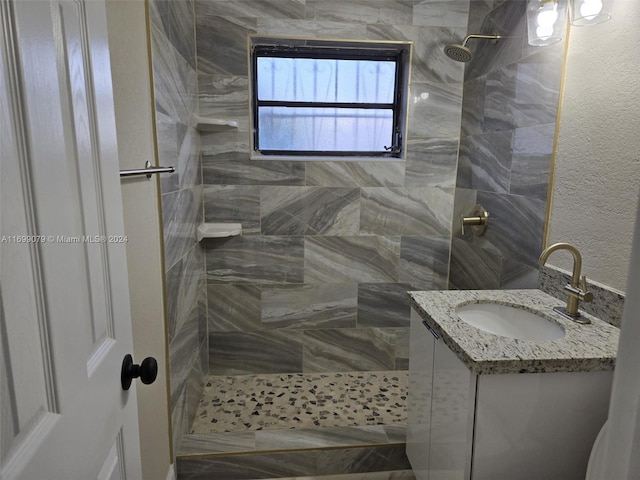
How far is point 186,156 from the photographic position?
1.98 m

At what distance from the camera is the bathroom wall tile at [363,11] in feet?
7.35

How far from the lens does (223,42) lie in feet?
7.30

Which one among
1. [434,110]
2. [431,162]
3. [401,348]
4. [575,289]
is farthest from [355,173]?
[575,289]

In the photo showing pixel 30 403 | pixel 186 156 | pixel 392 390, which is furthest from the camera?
pixel 392 390

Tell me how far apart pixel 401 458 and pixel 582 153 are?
1451 mm

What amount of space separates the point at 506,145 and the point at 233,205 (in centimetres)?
145

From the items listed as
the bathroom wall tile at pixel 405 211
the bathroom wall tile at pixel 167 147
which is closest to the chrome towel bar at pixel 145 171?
the bathroom wall tile at pixel 167 147

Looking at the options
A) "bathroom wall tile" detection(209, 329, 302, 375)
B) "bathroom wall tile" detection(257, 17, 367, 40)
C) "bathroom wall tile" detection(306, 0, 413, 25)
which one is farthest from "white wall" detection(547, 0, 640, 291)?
"bathroom wall tile" detection(209, 329, 302, 375)

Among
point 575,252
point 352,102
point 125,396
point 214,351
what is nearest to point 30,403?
point 125,396

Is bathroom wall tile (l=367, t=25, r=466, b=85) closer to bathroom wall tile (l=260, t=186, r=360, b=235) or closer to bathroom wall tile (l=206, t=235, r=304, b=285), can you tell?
bathroom wall tile (l=260, t=186, r=360, b=235)

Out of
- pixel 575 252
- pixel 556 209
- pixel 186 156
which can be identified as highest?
pixel 186 156

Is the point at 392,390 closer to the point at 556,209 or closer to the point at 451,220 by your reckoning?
the point at 451,220

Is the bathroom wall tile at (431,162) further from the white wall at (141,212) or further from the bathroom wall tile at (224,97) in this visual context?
the white wall at (141,212)

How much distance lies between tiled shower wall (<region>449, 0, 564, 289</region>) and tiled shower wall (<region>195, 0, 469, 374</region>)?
0.53ft
